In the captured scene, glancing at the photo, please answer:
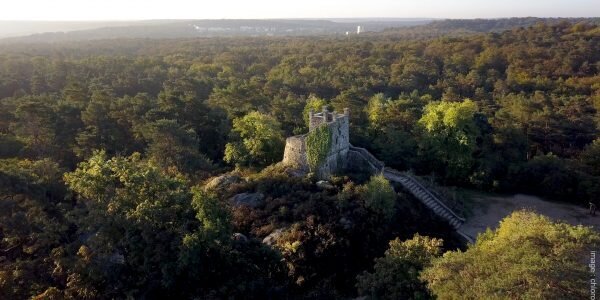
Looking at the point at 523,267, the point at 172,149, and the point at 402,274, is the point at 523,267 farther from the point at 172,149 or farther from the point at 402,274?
the point at 172,149

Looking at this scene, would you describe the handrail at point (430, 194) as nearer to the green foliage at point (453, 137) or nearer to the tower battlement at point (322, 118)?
the green foliage at point (453, 137)

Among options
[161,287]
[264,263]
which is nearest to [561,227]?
[264,263]

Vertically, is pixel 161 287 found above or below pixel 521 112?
below

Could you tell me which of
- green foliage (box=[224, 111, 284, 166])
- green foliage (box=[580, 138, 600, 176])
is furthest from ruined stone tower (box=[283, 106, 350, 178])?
green foliage (box=[580, 138, 600, 176])

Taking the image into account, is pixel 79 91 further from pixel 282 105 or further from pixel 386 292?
pixel 386 292

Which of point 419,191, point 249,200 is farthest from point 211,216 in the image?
point 419,191

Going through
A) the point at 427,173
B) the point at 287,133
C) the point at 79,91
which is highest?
the point at 79,91
